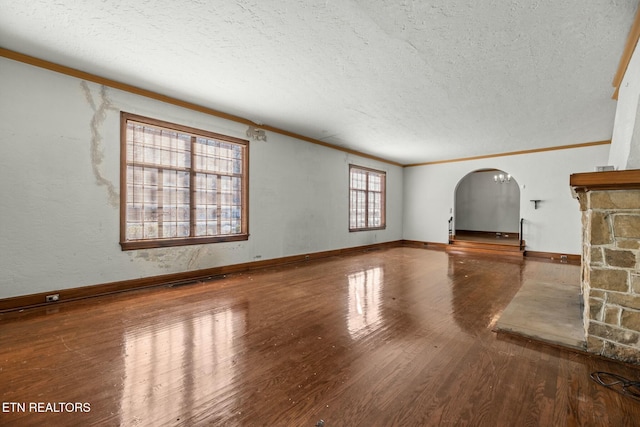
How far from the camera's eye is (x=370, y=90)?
4062mm

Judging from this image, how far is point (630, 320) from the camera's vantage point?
2148 millimetres

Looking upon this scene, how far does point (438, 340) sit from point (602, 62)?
12.2 feet

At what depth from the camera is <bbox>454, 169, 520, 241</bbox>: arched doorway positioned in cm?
1064

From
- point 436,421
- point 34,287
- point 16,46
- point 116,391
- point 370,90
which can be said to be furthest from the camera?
point 370,90

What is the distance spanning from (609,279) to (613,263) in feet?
0.43

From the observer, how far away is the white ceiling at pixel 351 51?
245 cm

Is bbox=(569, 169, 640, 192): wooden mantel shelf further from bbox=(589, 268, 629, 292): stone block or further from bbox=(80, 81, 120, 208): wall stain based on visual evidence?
bbox=(80, 81, 120, 208): wall stain

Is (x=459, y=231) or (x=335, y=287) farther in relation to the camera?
(x=459, y=231)

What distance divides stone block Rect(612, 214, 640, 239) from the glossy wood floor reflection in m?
1.00

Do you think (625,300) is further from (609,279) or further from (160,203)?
(160,203)

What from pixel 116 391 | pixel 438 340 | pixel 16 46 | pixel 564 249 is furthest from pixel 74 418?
→ pixel 564 249

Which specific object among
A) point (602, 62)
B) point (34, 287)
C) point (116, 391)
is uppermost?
point (602, 62)

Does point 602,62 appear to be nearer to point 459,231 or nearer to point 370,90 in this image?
point 370,90

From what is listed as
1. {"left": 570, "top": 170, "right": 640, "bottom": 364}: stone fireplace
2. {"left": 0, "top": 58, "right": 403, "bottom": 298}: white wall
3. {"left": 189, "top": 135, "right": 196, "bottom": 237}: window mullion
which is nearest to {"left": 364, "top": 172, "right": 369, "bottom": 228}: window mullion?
{"left": 0, "top": 58, "right": 403, "bottom": 298}: white wall
